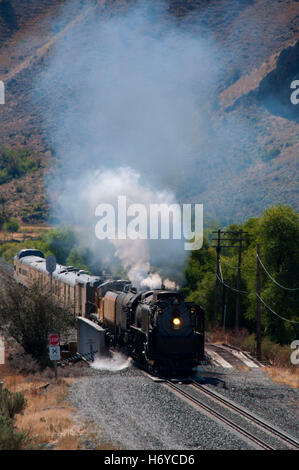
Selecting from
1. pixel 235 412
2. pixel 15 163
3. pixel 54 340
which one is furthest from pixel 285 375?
pixel 15 163

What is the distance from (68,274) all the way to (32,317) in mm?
12066

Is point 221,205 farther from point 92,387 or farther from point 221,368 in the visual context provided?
point 92,387

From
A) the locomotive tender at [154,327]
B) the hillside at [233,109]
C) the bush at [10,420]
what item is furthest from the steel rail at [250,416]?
the hillside at [233,109]

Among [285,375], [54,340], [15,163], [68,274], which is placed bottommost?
[285,375]

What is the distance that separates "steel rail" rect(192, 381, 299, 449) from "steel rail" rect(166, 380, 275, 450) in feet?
2.55

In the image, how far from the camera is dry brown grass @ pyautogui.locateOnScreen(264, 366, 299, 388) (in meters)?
24.0

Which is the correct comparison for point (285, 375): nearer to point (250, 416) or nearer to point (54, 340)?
point (250, 416)

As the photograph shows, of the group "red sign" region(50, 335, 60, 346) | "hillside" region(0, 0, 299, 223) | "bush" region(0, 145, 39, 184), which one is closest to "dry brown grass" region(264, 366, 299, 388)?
"red sign" region(50, 335, 60, 346)

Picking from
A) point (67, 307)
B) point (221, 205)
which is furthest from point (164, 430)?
point (221, 205)

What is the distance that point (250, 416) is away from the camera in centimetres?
1697

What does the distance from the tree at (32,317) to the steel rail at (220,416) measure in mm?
7495

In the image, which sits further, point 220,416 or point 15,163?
point 15,163

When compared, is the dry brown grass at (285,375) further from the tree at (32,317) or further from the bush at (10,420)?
the bush at (10,420)

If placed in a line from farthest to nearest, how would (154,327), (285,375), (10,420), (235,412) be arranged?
(285,375)
(154,327)
(235,412)
(10,420)
